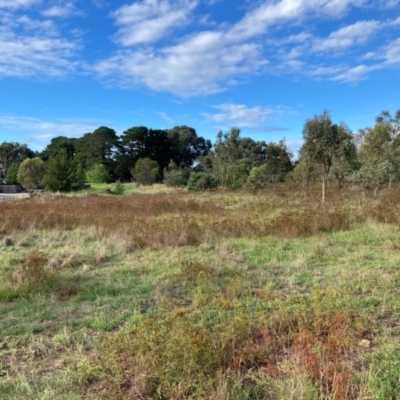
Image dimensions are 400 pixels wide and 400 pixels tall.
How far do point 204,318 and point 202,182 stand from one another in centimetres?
2720

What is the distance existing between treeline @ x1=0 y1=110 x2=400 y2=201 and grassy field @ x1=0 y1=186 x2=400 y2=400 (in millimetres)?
11095

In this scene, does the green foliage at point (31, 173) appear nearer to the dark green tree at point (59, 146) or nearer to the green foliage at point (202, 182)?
the green foliage at point (202, 182)

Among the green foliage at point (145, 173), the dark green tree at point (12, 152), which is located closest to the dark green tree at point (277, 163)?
the green foliage at point (145, 173)

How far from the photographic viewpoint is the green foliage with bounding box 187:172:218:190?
1206 inches

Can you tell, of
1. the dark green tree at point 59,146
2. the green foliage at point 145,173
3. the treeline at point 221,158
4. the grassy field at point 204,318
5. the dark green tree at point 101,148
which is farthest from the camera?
the dark green tree at point 59,146

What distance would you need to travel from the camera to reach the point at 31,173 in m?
35.8

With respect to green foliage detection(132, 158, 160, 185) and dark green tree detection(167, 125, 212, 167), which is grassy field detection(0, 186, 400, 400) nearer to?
green foliage detection(132, 158, 160, 185)

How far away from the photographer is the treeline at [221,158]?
1803 centimetres

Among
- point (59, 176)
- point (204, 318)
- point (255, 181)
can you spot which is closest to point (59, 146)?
point (59, 176)

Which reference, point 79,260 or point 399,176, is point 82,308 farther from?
point 399,176

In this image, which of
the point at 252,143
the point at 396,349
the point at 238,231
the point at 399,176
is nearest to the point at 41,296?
the point at 396,349

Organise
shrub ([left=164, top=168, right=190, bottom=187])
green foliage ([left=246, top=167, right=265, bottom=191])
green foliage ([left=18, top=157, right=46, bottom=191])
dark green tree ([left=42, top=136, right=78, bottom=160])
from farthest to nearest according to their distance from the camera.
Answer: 1. dark green tree ([left=42, top=136, right=78, bottom=160])
2. green foliage ([left=18, top=157, right=46, bottom=191])
3. shrub ([left=164, top=168, right=190, bottom=187])
4. green foliage ([left=246, top=167, right=265, bottom=191])

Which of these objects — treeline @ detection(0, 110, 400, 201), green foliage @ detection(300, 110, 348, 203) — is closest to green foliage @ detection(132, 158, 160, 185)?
treeline @ detection(0, 110, 400, 201)

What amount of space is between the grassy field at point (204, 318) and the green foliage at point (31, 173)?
30995 mm
